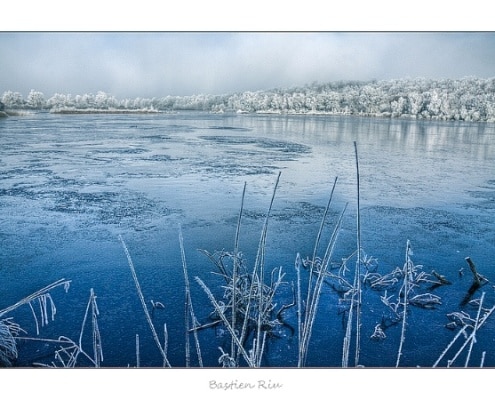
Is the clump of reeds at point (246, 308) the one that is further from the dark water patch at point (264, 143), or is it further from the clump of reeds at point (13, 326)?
the dark water patch at point (264, 143)

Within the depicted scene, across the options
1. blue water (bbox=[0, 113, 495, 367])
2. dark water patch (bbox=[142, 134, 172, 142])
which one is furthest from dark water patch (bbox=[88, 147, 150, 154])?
dark water patch (bbox=[142, 134, 172, 142])

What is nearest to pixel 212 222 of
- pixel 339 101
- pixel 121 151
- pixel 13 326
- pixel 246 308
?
pixel 246 308

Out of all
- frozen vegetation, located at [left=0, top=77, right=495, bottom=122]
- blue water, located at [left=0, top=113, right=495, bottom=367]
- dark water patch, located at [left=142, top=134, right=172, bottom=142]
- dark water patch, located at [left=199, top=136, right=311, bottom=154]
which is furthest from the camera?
dark water patch, located at [left=142, top=134, right=172, bottom=142]

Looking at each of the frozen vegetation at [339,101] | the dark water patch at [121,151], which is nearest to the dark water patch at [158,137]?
the dark water patch at [121,151]

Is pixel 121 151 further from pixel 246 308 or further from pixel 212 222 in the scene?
pixel 246 308

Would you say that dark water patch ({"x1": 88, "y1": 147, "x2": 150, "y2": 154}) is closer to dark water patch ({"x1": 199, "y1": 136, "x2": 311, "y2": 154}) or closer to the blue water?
the blue water
